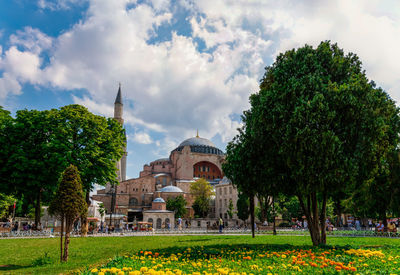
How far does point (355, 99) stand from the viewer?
10258 millimetres

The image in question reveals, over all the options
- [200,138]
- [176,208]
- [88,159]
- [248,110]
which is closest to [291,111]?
[248,110]

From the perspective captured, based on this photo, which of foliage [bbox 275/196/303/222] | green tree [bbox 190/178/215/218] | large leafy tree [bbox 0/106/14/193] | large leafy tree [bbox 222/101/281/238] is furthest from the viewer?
green tree [bbox 190/178/215/218]

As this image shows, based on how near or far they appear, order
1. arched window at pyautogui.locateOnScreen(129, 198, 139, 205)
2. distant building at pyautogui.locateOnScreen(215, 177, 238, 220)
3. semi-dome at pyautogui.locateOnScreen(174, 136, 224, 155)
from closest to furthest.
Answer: distant building at pyautogui.locateOnScreen(215, 177, 238, 220) < arched window at pyautogui.locateOnScreen(129, 198, 139, 205) < semi-dome at pyautogui.locateOnScreen(174, 136, 224, 155)

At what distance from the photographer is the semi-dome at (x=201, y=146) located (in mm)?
75250

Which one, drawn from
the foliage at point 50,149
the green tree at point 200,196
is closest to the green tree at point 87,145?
the foliage at point 50,149

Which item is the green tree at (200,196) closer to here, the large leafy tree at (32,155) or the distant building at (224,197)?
the distant building at (224,197)

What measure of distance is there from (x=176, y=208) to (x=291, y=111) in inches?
1643

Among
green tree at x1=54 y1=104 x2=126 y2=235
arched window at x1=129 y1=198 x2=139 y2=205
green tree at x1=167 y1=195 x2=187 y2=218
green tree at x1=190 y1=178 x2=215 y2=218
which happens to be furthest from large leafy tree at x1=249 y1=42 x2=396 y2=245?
arched window at x1=129 y1=198 x2=139 y2=205

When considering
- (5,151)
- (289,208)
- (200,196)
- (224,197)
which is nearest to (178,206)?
(200,196)

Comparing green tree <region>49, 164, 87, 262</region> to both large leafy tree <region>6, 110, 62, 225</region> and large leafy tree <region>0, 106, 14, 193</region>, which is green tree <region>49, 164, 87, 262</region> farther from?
large leafy tree <region>0, 106, 14, 193</region>

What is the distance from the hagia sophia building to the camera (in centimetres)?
4951

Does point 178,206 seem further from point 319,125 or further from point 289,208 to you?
point 319,125

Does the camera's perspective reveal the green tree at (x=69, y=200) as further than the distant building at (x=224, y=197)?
No

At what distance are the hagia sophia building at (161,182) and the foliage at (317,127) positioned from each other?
33.6m
